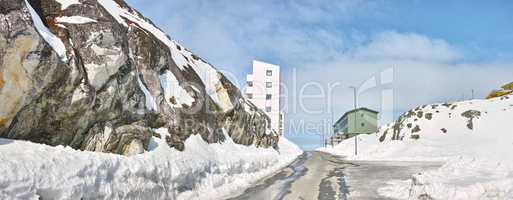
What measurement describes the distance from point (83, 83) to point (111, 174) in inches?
142

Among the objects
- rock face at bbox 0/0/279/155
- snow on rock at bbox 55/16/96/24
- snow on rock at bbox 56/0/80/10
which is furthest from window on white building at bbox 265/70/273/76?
snow on rock at bbox 55/16/96/24

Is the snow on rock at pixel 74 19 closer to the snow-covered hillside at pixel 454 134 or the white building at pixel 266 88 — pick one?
the snow-covered hillside at pixel 454 134

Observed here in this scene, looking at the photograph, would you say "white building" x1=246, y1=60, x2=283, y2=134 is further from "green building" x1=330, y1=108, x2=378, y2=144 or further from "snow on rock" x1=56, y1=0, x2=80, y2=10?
"snow on rock" x1=56, y1=0, x2=80, y2=10

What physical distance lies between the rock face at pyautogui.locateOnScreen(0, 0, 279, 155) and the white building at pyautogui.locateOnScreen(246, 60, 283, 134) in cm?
5695

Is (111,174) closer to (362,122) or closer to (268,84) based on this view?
(268,84)

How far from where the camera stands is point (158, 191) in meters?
11.7

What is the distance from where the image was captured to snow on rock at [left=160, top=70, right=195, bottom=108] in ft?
66.6

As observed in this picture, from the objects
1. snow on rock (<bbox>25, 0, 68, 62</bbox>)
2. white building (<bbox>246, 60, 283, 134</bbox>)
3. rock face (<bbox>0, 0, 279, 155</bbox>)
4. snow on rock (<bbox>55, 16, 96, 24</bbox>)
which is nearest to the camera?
rock face (<bbox>0, 0, 279, 155</bbox>)

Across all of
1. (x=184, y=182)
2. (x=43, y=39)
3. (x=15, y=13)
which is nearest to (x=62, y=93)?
(x=43, y=39)

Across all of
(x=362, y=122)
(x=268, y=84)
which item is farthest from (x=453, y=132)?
(x=362, y=122)

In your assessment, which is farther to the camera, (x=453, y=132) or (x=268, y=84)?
(x=268, y=84)

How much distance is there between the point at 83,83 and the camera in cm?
1214

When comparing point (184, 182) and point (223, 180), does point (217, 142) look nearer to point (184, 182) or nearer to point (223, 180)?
point (223, 180)

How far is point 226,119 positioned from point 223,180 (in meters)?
11.1
